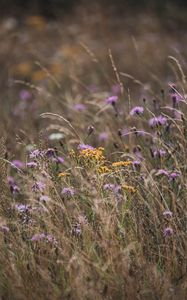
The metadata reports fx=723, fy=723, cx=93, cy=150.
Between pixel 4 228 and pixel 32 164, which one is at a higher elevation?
pixel 32 164

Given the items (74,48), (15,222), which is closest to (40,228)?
(15,222)

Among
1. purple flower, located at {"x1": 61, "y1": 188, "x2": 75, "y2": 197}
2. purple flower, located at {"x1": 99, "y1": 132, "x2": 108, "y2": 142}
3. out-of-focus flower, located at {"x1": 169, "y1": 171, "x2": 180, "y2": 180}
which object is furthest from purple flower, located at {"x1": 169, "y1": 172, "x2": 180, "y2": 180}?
purple flower, located at {"x1": 99, "y1": 132, "x2": 108, "y2": 142}

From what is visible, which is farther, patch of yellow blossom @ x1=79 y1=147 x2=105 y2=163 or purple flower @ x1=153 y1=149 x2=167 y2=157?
purple flower @ x1=153 y1=149 x2=167 y2=157

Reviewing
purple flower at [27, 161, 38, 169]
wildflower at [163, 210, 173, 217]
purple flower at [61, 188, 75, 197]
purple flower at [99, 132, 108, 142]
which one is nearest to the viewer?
wildflower at [163, 210, 173, 217]

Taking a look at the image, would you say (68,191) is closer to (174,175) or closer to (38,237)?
(38,237)

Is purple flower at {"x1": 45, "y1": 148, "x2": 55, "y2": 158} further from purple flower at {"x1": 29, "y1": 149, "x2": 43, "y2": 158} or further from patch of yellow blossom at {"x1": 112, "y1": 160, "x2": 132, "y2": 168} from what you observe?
patch of yellow blossom at {"x1": 112, "y1": 160, "x2": 132, "y2": 168}

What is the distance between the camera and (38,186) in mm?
3328

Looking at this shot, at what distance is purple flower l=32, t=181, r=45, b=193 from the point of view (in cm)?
330

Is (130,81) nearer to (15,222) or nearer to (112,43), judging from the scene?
(112,43)

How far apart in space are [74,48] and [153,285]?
7.47 m

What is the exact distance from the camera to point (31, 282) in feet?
10.0

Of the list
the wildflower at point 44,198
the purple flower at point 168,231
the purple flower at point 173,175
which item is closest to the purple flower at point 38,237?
the wildflower at point 44,198

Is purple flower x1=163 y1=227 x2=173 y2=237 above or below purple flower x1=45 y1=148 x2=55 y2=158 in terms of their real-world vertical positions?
above

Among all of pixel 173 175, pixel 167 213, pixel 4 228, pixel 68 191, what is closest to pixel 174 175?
pixel 173 175
